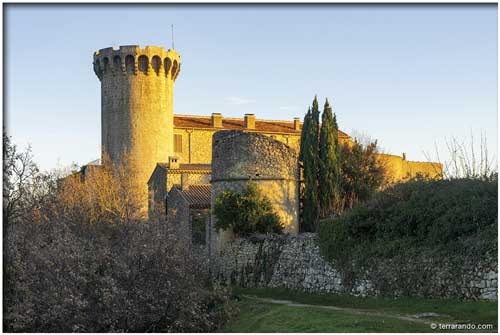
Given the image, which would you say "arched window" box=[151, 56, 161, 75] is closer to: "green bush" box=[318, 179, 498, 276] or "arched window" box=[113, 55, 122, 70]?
"arched window" box=[113, 55, 122, 70]

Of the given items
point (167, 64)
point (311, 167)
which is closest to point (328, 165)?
point (311, 167)

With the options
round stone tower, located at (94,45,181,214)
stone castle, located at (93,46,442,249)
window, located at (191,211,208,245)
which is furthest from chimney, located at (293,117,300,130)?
window, located at (191,211,208,245)

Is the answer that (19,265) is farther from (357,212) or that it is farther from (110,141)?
(110,141)

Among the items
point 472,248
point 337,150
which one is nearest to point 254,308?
point 472,248

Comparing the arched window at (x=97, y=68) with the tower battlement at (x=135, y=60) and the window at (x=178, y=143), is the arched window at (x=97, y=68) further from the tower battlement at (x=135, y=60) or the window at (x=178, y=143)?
the window at (x=178, y=143)

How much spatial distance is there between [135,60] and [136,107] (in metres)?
3.17

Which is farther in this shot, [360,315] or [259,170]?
[259,170]

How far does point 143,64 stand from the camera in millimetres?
49906

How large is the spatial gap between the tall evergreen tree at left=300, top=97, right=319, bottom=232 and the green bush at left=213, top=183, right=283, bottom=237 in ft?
15.8

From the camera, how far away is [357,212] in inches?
899

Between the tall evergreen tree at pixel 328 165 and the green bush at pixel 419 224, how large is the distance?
10155 mm

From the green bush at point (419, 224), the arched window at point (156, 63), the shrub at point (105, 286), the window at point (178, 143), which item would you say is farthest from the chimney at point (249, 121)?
the shrub at point (105, 286)

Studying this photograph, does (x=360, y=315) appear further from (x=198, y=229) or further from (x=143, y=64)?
(x=143, y=64)

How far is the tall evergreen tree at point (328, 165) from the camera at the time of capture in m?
34.9
